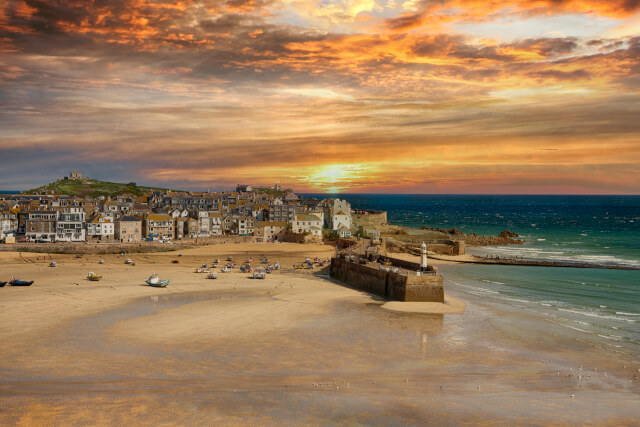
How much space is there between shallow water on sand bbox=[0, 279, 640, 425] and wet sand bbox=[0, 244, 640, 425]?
0.26 ft

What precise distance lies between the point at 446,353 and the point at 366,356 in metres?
4.16

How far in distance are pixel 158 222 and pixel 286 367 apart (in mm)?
76907

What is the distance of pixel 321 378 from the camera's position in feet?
66.4

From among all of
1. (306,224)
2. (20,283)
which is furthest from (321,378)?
(306,224)

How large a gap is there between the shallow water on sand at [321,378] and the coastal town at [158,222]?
63600 mm

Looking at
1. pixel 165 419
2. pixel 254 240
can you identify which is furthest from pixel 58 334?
pixel 254 240

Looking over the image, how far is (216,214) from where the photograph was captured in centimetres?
10444

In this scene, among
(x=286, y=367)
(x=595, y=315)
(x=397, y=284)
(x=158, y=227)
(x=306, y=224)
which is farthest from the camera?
(x=306, y=224)

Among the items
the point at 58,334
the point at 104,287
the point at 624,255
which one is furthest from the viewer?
the point at 624,255

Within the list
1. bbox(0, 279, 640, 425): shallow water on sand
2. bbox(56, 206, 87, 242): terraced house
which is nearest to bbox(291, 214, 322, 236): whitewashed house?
bbox(56, 206, 87, 242): terraced house

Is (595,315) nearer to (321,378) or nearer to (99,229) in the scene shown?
(321,378)

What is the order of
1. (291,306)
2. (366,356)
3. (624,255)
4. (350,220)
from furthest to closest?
1. (350,220)
2. (624,255)
3. (291,306)
4. (366,356)

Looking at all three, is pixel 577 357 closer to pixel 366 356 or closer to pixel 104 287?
pixel 366 356

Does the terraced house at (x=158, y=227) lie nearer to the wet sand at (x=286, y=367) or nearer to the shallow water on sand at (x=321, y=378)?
the wet sand at (x=286, y=367)
